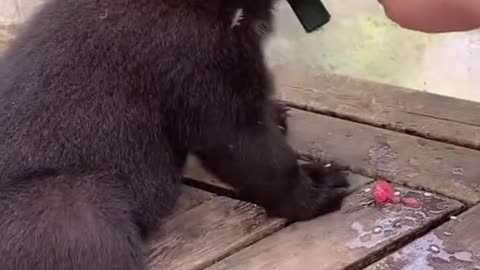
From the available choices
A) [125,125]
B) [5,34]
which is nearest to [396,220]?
[125,125]

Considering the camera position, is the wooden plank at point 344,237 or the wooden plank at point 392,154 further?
the wooden plank at point 392,154

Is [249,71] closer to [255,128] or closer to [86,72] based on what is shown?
[255,128]

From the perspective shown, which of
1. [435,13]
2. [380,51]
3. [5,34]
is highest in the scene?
A: [435,13]

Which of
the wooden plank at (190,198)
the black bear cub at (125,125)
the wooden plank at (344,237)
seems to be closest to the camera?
the black bear cub at (125,125)

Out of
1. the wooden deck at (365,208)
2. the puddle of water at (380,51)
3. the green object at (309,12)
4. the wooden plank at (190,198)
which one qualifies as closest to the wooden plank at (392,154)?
the wooden deck at (365,208)

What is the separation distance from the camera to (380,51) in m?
2.95

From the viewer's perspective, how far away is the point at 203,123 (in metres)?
1.78

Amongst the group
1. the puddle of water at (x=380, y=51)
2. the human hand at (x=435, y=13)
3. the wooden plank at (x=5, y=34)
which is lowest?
the puddle of water at (x=380, y=51)

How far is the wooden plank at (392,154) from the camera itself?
1.95 meters

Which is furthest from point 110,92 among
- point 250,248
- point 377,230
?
point 377,230

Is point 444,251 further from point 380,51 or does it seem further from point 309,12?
point 380,51

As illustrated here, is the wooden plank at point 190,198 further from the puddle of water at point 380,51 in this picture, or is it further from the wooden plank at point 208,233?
the puddle of water at point 380,51

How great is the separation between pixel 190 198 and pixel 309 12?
43cm

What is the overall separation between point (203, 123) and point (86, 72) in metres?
0.23
